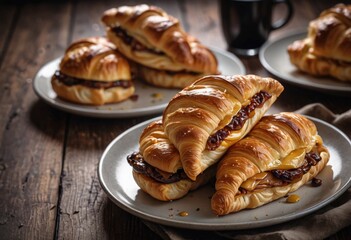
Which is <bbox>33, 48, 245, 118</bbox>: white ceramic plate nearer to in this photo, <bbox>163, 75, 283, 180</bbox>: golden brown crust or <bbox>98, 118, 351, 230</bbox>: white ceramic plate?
<bbox>98, 118, 351, 230</bbox>: white ceramic plate

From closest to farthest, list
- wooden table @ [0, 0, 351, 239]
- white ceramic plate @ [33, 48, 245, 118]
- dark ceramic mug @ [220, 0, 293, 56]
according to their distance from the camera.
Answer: wooden table @ [0, 0, 351, 239] → white ceramic plate @ [33, 48, 245, 118] → dark ceramic mug @ [220, 0, 293, 56]

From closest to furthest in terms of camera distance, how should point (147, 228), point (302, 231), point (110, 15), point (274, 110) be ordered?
point (302, 231), point (147, 228), point (274, 110), point (110, 15)

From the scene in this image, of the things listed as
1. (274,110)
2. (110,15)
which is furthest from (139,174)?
(110,15)

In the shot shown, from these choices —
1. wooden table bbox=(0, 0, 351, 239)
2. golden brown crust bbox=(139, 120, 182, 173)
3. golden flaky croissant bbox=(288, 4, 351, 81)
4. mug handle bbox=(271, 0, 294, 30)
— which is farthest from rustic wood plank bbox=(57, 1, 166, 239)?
mug handle bbox=(271, 0, 294, 30)

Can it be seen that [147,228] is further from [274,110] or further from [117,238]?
[274,110]

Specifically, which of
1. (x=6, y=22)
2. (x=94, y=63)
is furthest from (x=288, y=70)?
(x=6, y=22)

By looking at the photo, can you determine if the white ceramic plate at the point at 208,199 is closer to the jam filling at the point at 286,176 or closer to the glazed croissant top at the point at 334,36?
the jam filling at the point at 286,176

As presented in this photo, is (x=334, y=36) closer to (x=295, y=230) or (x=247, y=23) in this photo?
(x=247, y=23)
